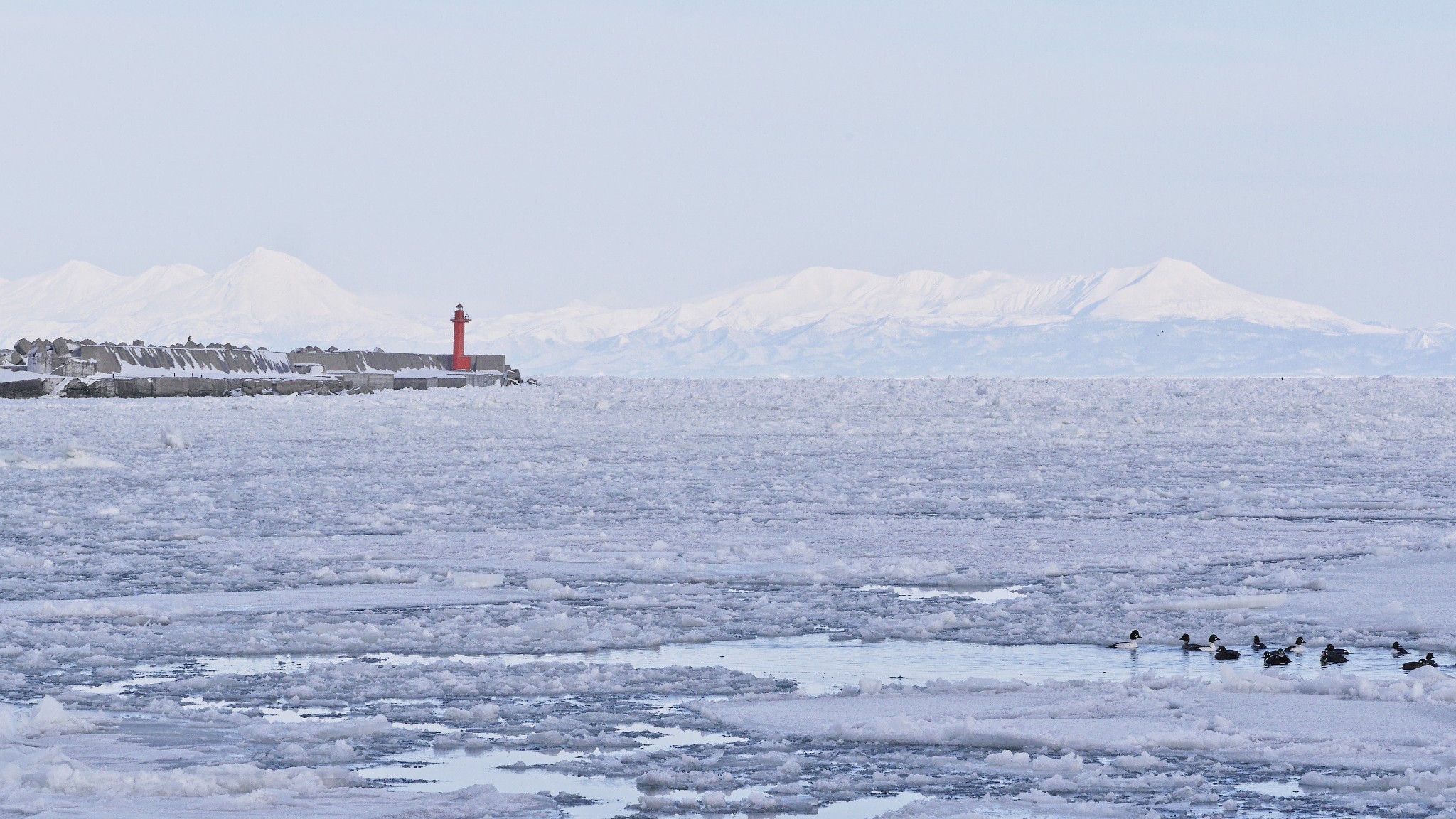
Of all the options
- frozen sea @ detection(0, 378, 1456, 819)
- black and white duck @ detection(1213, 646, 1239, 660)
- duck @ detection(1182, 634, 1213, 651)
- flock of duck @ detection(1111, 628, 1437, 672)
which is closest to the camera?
frozen sea @ detection(0, 378, 1456, 819)

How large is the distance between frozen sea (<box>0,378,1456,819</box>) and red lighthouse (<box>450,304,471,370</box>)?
1685 inches

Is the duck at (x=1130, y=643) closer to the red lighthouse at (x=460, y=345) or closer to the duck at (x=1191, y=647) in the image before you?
the duck at (x=1191, y=647)

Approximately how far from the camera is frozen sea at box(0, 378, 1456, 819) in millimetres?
4387

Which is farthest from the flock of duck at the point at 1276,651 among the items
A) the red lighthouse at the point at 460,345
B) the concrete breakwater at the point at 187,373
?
the red lighthouse at the point at 460,345

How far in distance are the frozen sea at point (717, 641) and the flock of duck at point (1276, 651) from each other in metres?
0.06

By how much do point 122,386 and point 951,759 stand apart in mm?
→ 37364

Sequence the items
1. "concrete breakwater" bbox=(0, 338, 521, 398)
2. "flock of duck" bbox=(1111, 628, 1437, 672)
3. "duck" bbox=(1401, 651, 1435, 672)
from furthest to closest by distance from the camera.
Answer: "concrete breakwater" bbox=(0, 338, 521, 398)
"flock of duck" bbox=(1111, 628, 1437, 672)
"duck" bbox=(1401, 651, 1435, 672)

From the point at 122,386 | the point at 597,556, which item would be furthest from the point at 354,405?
the point at 597,556

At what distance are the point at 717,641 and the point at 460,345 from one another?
54.4 m

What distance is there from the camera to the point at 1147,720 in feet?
16.9

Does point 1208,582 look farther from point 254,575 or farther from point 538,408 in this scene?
point 538,408

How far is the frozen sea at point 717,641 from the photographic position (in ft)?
14.4

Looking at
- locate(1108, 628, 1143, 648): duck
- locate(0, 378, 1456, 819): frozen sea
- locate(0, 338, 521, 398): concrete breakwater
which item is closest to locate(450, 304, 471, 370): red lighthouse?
locate(0, 338, 521, 398): concrete breakwater

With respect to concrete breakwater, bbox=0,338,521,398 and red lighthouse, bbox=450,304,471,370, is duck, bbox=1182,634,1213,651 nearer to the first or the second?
concrete breakwater, bbox=0,338,521,398
